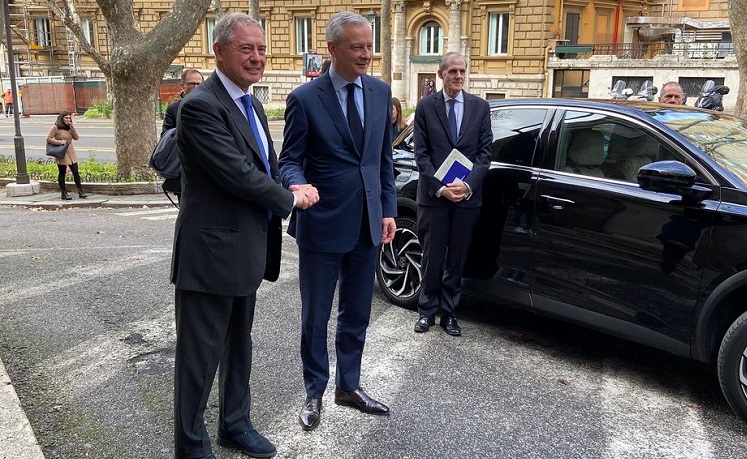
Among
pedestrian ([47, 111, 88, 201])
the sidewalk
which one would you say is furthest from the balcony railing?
pedestrian ([47, 111, 88, 201])

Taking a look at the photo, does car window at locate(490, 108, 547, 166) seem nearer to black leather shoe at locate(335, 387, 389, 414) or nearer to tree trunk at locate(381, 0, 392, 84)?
black leather shoe at locate(335, 387, 389, 414)

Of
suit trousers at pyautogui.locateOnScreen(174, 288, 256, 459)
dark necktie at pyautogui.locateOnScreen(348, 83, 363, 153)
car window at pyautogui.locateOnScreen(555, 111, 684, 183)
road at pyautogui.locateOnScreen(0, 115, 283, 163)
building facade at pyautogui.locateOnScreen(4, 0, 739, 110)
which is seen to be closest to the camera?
suit trousers at pyautogui.locateOnScreen(174, 288, 256, 459)

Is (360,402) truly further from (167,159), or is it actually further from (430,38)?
(430,38)

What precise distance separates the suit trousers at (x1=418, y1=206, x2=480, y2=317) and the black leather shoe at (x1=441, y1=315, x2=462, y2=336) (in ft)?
0.18

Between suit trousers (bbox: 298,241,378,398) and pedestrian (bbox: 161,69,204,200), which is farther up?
pedestrian (bbox: 161,69,204,200)

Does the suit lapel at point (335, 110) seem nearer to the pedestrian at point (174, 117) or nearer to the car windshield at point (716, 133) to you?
the pedestrian at point (174, 117)

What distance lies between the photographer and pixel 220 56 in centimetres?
290

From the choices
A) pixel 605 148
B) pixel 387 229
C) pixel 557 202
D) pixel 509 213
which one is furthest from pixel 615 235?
pixel 387 229

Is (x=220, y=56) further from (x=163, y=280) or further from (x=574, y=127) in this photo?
(x=163, y=280)

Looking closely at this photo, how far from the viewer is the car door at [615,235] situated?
154 inches

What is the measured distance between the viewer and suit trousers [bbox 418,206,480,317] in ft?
16.4

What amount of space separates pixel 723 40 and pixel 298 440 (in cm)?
3223

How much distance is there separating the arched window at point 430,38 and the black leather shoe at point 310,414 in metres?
34.1

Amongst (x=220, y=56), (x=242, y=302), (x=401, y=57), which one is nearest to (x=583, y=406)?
(x=242, y=302)
